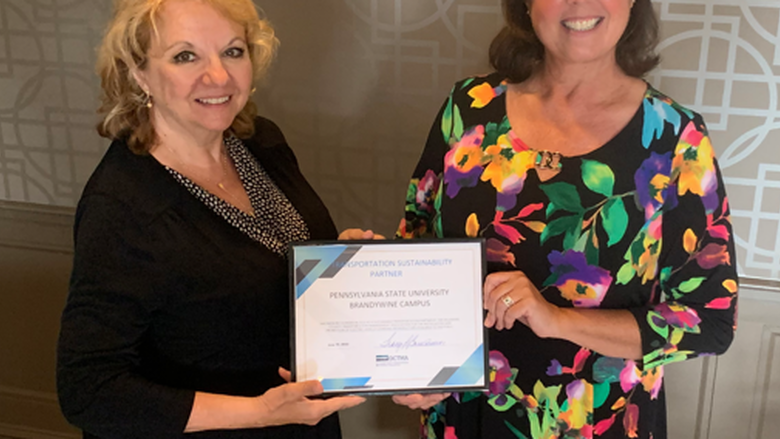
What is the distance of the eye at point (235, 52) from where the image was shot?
137 centimetres

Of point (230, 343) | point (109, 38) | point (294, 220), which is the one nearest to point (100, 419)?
point (230, 343)

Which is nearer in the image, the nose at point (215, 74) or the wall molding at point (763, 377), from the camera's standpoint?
the nose at point (215, 74)

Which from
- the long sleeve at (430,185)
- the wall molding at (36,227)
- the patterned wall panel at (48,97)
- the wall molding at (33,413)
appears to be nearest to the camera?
the long sleeve at (430,185)

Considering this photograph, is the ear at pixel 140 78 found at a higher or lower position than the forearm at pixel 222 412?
higher

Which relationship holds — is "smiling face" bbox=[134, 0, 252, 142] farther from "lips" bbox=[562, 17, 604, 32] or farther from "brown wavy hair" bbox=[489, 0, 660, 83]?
"lips" bbox=[562, 17, 604, 32]

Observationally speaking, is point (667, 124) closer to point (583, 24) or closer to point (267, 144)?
point (583, 24)

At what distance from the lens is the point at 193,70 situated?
130cm

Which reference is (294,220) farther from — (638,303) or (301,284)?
(638,303)

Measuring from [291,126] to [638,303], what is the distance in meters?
1.16

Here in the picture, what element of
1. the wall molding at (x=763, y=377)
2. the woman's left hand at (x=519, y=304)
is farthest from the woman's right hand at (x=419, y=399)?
the wall molding at (x=763, y=377)

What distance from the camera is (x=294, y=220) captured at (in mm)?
1480

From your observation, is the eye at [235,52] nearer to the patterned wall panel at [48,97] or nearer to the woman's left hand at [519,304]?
Result: the woman's left hand at [519,304]
